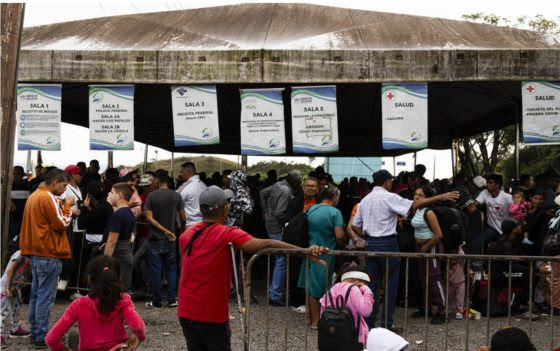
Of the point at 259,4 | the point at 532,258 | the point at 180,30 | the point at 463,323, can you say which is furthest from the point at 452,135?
the point at 532,258

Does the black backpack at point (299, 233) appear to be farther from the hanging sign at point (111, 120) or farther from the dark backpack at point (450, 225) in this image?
the hanging sign at point (111, 120)

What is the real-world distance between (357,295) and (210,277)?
1523mm

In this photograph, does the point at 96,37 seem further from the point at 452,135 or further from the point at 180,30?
the point at 452,135

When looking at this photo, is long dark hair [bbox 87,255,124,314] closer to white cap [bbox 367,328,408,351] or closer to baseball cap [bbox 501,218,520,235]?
white cap [bbox 367,328,408,351]

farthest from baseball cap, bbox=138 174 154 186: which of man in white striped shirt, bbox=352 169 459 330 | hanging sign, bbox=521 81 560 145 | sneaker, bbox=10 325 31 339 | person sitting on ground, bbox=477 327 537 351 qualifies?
person sitting on ground, bbox=477 327 537 351

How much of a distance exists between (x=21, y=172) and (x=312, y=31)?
17.0ft

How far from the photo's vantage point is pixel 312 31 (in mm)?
12633

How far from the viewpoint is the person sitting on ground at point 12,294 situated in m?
8.32

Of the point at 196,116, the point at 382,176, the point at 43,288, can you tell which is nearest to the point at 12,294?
the point at 43,288

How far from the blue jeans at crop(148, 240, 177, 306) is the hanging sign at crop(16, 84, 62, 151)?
2281 mm

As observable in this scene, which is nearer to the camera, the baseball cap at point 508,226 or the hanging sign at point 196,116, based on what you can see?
the baseball cap at point 508,226

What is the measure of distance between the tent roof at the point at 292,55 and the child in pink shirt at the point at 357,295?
15.9 feet

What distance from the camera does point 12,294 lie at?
328 inches

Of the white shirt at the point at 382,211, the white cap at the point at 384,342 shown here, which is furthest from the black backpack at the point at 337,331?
the white shirt at the point at 382,211
